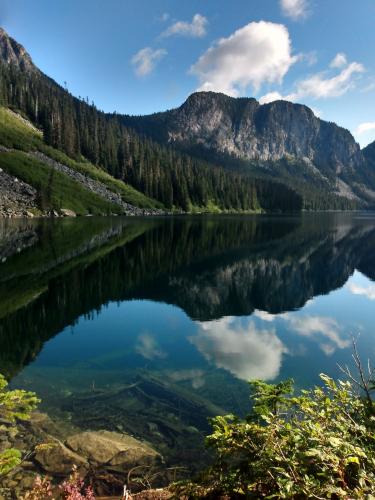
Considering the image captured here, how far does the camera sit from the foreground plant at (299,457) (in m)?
5.32

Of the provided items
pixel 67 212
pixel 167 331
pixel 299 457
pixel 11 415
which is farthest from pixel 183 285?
pixel 67 212

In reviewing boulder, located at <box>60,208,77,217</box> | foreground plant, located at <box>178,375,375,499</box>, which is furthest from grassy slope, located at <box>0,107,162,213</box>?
foreground plant, located at <box>178,375,375,499</box>

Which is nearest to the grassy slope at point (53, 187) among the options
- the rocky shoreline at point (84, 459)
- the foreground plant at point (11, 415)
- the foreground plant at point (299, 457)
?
the rocky shoreline at point (84, 459)

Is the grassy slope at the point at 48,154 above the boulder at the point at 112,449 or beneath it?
above

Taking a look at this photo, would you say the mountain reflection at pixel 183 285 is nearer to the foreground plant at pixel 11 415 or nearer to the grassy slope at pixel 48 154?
the foreground plant at pixel 11 415

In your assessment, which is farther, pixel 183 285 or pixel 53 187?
pixel 53 187

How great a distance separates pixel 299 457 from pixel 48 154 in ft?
565

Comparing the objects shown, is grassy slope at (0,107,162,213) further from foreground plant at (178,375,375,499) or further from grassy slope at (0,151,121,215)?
foreground plant at (178,375,375,499)

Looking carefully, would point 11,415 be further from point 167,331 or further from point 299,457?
point 167,331

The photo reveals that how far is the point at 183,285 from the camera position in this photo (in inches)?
1480

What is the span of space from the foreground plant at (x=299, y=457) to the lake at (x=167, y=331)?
206 inches

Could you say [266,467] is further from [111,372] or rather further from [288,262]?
[288,262]

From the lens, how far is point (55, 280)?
1379 inches

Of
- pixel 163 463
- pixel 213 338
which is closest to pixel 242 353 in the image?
pixel 213 338
